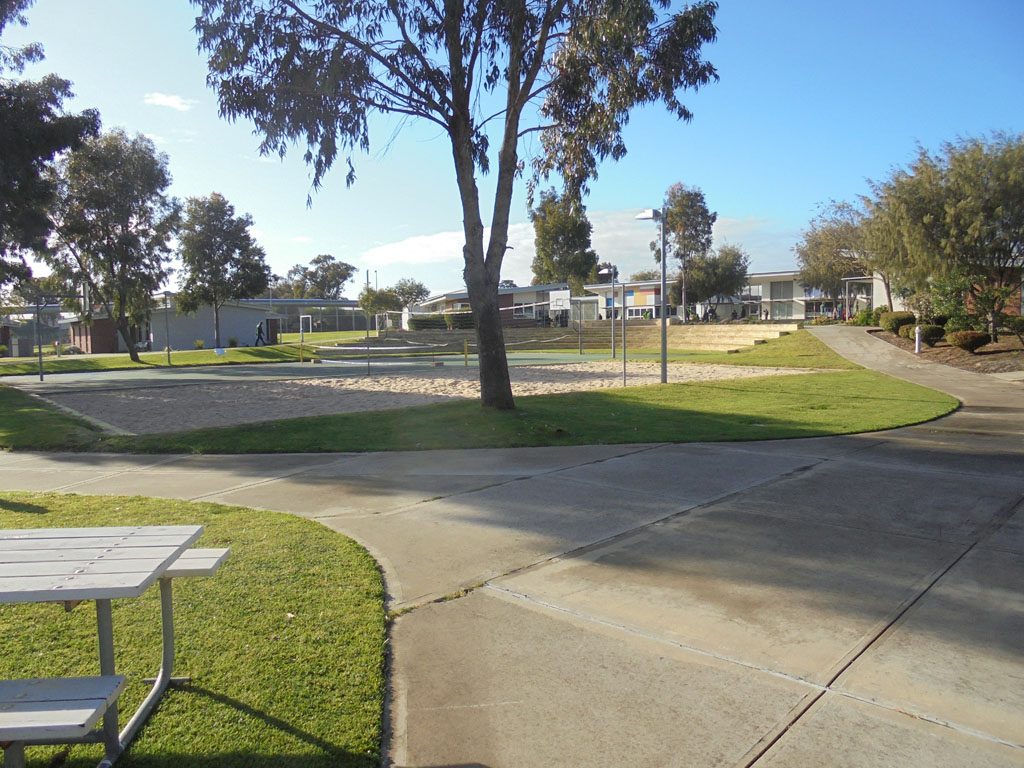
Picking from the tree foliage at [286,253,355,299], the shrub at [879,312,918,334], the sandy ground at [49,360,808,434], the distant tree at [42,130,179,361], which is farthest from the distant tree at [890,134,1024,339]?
the tree foliage at [286,253,355,299]

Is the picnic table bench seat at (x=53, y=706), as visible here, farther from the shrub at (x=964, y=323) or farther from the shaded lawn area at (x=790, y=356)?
the shrub at (x=964, y=323)

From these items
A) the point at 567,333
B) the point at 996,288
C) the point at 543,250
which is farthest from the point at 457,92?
the point at 543,250

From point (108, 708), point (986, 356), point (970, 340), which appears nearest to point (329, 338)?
point (970, 340)

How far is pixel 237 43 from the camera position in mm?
11492

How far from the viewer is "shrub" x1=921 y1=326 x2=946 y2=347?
92.5 ft

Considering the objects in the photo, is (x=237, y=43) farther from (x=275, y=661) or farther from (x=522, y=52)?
(x=275, y=661)

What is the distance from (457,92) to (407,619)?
34.3 ft

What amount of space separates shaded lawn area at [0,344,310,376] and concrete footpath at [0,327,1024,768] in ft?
98.5

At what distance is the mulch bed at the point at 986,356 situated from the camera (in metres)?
22.5

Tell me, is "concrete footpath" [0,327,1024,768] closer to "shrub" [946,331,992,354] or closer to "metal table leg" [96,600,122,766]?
"metal table leg" [96,600,122,766]

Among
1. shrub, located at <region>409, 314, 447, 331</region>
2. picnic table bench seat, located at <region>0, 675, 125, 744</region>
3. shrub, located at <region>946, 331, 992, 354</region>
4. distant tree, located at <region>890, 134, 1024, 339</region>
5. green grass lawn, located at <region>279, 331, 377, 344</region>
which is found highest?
distant tree, located at <region>890, 134, 1024, 339</region>

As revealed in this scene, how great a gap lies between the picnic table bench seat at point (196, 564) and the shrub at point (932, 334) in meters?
29.9

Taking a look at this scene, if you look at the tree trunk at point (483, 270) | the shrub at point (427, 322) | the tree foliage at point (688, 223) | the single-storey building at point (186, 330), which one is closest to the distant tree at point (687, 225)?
the tree foliage at point (688, 223)

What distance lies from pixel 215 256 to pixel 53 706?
47059mm
